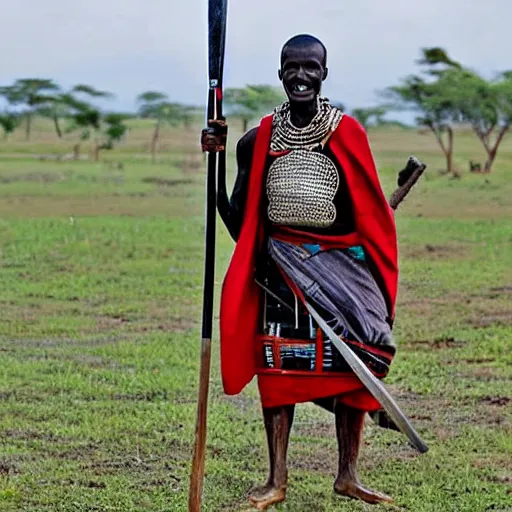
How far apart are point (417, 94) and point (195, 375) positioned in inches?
1225

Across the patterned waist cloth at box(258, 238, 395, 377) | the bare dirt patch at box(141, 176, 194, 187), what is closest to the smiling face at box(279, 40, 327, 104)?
the patterned waist cloth at box(258, 238, 395, 377)

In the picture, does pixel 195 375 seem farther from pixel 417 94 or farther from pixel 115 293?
pixel 417 94

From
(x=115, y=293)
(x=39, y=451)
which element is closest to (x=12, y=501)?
(x=39, y=451)

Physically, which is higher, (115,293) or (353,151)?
(353,151)

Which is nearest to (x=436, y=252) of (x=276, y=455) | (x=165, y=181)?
(x=276, y=455)

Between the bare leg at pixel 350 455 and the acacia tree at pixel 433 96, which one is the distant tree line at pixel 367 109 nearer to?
the acacia tree at pixel 433 96

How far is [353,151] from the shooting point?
4590mm

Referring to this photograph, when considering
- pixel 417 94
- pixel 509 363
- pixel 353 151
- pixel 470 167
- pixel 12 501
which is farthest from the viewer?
pixel 417 94

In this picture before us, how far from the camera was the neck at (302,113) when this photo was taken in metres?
4.59

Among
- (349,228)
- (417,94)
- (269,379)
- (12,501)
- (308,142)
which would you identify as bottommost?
(12,501)

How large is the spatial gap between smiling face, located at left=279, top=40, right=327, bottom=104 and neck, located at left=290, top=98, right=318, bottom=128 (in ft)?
0.09

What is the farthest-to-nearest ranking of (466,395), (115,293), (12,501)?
(115,293), (466,395), (12,501)

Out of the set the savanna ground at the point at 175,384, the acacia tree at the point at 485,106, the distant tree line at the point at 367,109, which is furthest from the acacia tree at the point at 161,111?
the savanna ground at the point at 175,384

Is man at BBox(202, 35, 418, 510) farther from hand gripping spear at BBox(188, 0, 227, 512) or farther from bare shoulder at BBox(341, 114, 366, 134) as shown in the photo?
hand gripping spear at BBox(188, 0, 227, 512)
